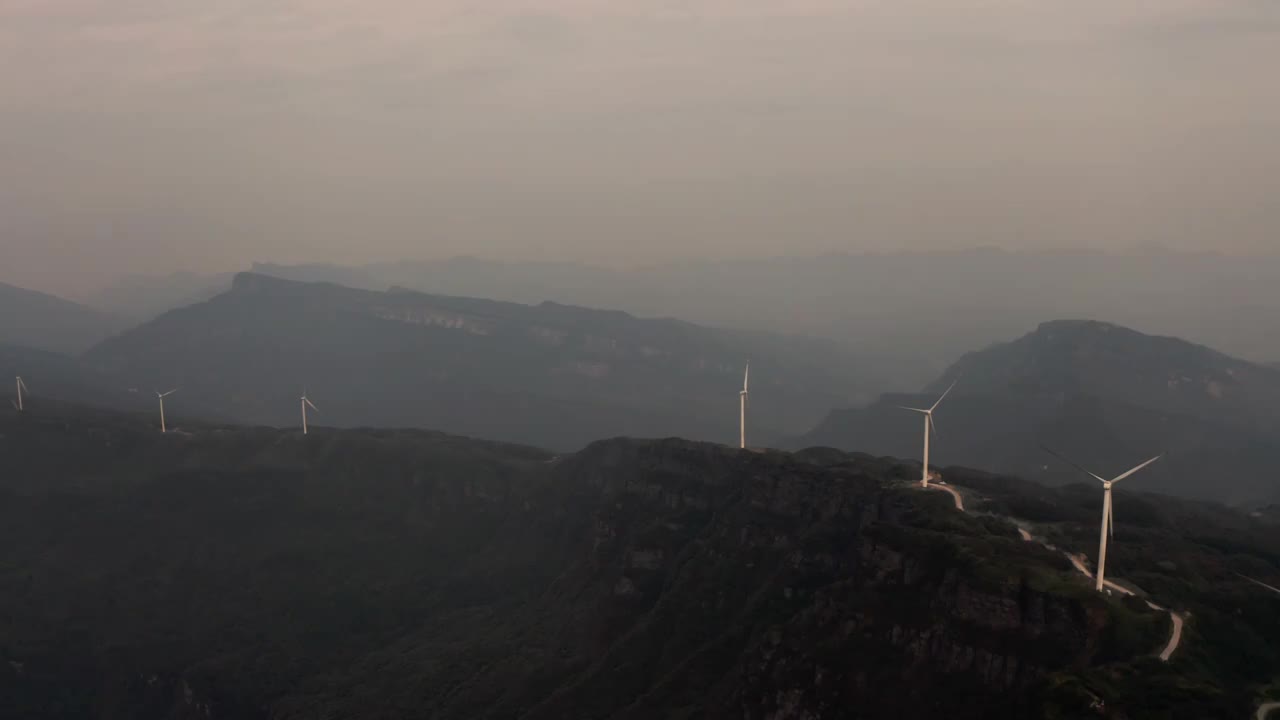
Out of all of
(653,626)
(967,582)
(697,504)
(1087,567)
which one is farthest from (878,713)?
(697,504)

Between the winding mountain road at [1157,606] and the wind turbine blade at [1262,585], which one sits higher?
the winding mountain road at [1157,606]

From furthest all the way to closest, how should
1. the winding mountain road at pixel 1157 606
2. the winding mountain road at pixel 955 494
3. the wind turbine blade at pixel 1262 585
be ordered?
the winding mountain road at pixel 955 494 < the wind turbine blade at pixel 1262 585 < the winding mountain road at pixel 1157 606

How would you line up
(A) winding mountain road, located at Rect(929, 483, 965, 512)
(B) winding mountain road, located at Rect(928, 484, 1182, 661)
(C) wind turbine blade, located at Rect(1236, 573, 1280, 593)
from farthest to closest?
1. (A) winding mountain road, located at Rect(929, 483, 965, 512)
2. (C) wind turbine blade, located at Rect(1236, 573, 1280, 593)
3. (B) winding mountain road, located at Rect(928, 484, 1182, 661)

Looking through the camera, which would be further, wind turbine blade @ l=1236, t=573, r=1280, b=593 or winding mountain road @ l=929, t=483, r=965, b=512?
winding mountain road @ l=929, t=483, r=965, b=512

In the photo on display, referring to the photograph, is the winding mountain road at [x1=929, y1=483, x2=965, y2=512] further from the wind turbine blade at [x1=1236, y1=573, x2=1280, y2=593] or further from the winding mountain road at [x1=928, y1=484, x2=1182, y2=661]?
the wind turbine blade at [x1=1236, y1=573, x2=1280, y2=593]

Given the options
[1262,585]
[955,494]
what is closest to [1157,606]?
[1262,585]

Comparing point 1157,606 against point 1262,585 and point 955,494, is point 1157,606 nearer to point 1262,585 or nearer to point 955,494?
point 1262,585

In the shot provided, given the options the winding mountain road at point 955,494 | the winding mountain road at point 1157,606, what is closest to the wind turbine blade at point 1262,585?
the winding mountain road at point 1157,606

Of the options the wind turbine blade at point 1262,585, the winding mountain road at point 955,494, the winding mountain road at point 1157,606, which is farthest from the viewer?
the winding mountain road at point 955,494

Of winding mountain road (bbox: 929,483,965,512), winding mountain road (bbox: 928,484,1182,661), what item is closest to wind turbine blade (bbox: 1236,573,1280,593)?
winding mountain road (bbox: 928,484,1182,661)

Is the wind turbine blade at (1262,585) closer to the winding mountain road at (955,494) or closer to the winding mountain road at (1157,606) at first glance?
the winding mountain road at (1157,606)

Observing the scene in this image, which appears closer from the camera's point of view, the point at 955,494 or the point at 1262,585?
the point at 1262,585

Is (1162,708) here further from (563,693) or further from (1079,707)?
(563,693)
